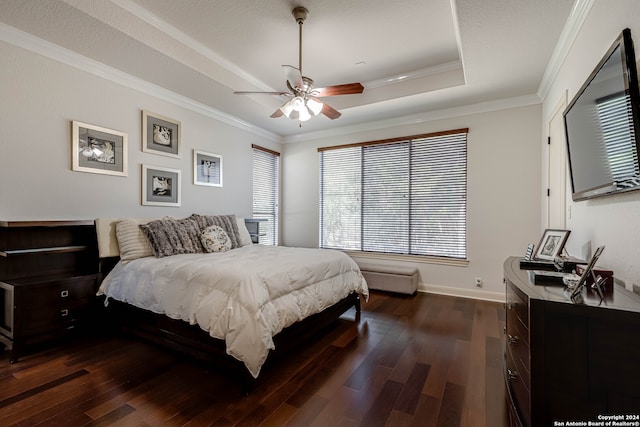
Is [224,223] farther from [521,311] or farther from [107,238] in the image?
[521,311]

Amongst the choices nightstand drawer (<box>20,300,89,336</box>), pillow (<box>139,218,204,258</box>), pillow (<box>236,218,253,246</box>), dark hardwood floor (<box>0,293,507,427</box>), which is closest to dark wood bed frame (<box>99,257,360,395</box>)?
dark hardwood floor (<box>0,293,507,427</box>)

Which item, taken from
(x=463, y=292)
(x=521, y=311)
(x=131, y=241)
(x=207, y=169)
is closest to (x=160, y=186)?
(x=207, y=169)

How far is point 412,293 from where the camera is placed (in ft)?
13.8

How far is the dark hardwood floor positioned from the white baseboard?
1.25m

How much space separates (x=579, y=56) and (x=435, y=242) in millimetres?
2753

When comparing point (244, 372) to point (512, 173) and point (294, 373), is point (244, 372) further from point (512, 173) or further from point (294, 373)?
point (512, 173)

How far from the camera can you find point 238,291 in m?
2.01

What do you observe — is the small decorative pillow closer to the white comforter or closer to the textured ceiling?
the white comforter

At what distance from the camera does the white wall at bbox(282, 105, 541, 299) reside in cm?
380

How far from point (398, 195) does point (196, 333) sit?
139 inches

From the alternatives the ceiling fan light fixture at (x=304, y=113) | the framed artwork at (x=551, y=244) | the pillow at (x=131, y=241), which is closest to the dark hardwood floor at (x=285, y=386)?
the pillow at (x=131, y=241)

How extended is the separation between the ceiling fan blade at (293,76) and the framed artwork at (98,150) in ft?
6.98

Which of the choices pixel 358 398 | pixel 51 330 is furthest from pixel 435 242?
pixel 51 330

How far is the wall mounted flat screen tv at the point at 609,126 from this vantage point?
1.32 metres
